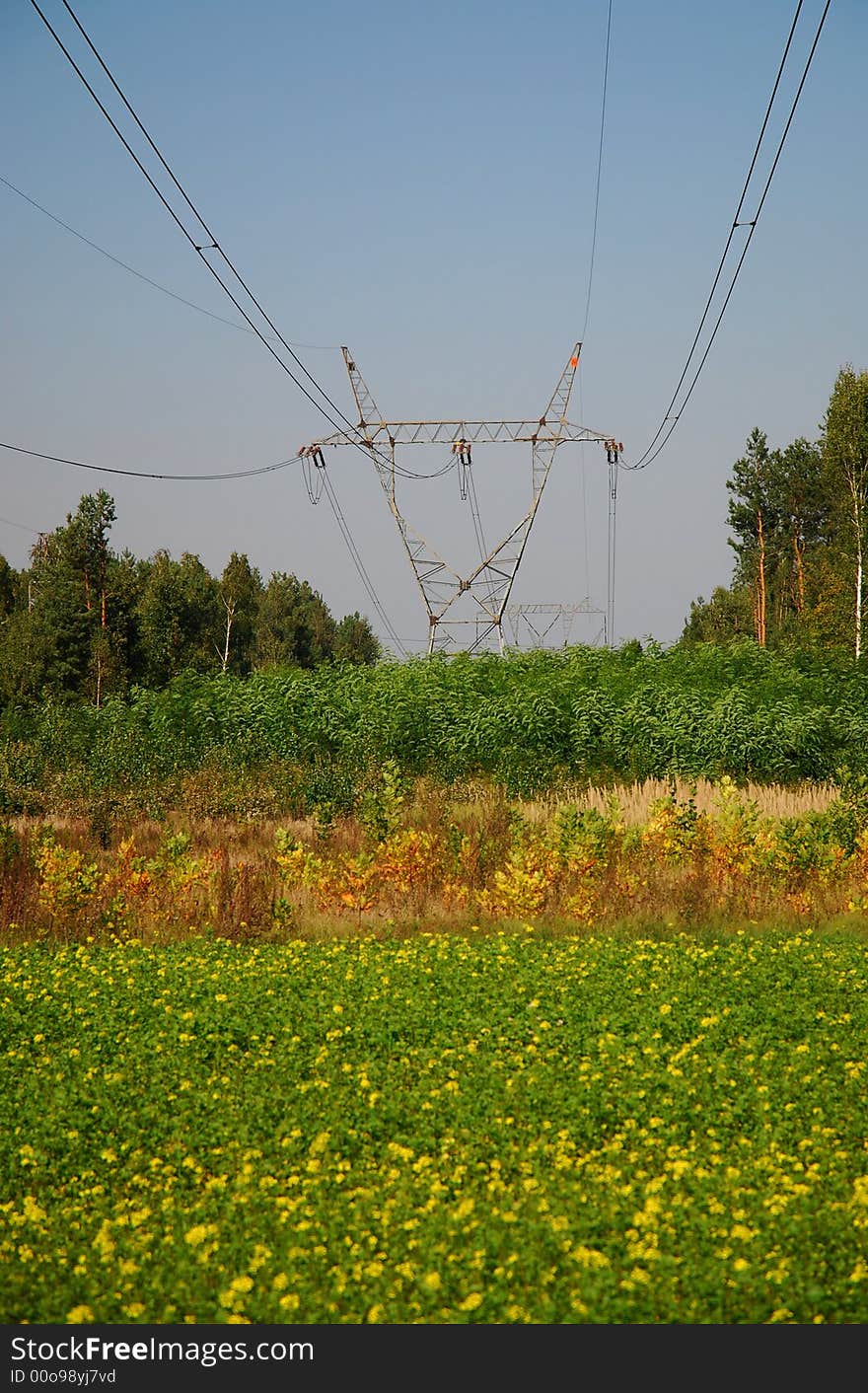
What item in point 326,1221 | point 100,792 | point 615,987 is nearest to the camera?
point 326,1221

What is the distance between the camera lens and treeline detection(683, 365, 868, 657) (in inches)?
1891

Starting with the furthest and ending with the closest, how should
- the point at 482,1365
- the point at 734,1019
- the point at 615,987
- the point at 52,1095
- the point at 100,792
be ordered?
the point at 100,792 < the point at 615,987 < the point at 734,1019 < the point at 52,1095 < the point at 482,1365

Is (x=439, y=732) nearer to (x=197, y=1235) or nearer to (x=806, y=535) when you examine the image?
(x=197, y=1235)

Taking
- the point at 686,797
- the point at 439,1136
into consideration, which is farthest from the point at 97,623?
the point at 439,1136

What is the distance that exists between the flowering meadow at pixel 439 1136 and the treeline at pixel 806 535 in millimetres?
36543

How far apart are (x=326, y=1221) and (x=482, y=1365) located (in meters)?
1.37

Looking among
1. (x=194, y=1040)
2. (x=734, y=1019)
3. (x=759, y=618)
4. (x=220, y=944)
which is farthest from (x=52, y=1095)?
(x=759, y=618)

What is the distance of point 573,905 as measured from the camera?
11.9 m

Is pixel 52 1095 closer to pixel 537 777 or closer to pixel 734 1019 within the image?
pixel 734 1019

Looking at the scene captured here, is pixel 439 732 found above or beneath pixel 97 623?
beneath

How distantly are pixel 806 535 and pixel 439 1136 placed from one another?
222 feet

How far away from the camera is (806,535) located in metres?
69.2

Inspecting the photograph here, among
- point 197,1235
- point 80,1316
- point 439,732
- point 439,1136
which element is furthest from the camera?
point 439,732

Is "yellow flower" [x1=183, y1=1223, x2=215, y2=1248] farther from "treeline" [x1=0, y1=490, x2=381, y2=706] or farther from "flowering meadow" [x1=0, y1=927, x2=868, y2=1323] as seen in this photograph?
"treeline" [x1=0, y1=490, x2=381, y2=706]
